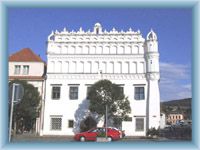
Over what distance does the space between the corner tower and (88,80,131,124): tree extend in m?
2.55

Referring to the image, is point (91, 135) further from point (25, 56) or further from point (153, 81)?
point (25, 56)

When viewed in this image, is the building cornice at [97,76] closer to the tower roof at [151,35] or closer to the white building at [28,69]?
the white building at [28,69]

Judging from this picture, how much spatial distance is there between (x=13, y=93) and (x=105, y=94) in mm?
18046

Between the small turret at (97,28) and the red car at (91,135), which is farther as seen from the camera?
the small turret at (97,28)

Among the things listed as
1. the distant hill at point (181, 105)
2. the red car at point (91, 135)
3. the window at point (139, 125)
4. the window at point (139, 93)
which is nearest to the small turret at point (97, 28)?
the window at point (139, 93)

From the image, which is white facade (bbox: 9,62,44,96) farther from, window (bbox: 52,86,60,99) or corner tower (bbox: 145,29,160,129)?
corner tower (bbox: 145,29,160,129)

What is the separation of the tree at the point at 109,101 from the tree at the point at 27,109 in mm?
4575

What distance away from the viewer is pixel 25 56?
31.3 m

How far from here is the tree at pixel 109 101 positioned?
25000 mm

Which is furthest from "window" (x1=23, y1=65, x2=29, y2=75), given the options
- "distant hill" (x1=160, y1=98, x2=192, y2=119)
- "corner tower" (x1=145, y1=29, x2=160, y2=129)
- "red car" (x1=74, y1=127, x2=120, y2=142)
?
"distant hill" (x1=160, y1=98, x2=192, y2=119)

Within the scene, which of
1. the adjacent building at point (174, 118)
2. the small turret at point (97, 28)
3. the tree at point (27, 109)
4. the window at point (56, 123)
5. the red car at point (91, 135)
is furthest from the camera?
the adjacent building at point (174, 118)

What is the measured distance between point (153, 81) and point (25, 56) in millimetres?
12357
